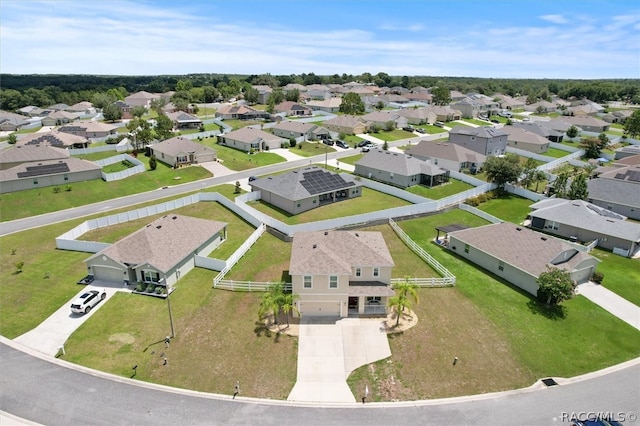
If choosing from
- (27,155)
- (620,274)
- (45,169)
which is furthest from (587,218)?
(27,155)

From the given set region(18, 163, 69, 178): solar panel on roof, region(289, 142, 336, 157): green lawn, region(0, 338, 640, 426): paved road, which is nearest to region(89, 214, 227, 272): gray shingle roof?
region(0, 338, 640, 426): paved road

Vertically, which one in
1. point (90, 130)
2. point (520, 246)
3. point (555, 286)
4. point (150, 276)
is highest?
point (90, 130)

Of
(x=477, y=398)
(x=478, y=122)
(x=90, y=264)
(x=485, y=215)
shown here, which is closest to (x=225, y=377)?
(x=477, y=398)

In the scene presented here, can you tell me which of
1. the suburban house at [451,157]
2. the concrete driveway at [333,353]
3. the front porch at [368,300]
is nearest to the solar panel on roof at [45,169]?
the concrete driveway at [333,353]

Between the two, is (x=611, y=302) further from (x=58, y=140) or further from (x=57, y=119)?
(x=57, y=119)

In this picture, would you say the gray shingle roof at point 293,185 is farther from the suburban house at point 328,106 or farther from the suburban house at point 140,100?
the suburban house at point 140,100

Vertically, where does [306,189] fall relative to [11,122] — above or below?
below

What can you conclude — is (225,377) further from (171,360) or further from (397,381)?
(397,381)

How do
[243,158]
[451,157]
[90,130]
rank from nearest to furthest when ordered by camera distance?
[451,157]
[243,158]
[90,130]
